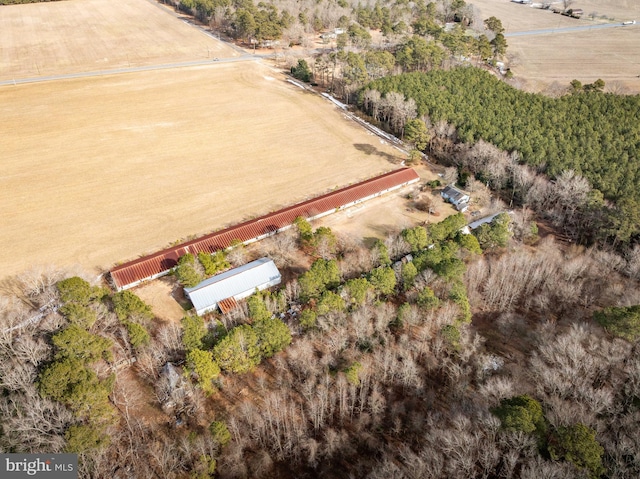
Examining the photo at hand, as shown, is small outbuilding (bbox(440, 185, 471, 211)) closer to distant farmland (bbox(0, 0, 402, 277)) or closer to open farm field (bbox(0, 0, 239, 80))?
distant farmland (bbox(0, 0, 402, 277))

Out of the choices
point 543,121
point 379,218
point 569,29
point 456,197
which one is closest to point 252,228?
point 379,218

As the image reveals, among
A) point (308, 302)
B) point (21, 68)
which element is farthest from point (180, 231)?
point (21, 68)

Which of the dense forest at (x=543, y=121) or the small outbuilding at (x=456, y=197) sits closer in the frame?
the dense forest at (x=543, y=121)

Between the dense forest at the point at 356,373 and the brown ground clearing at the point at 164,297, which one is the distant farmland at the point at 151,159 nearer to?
the brown ground clearing at the point at 164,297

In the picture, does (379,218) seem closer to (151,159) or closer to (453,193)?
(453,193)

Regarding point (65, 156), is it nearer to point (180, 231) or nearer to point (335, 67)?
point (180, 231)

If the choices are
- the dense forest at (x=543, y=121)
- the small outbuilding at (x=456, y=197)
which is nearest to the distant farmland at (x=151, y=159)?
the small outbuilding at (x=456, y=197)
